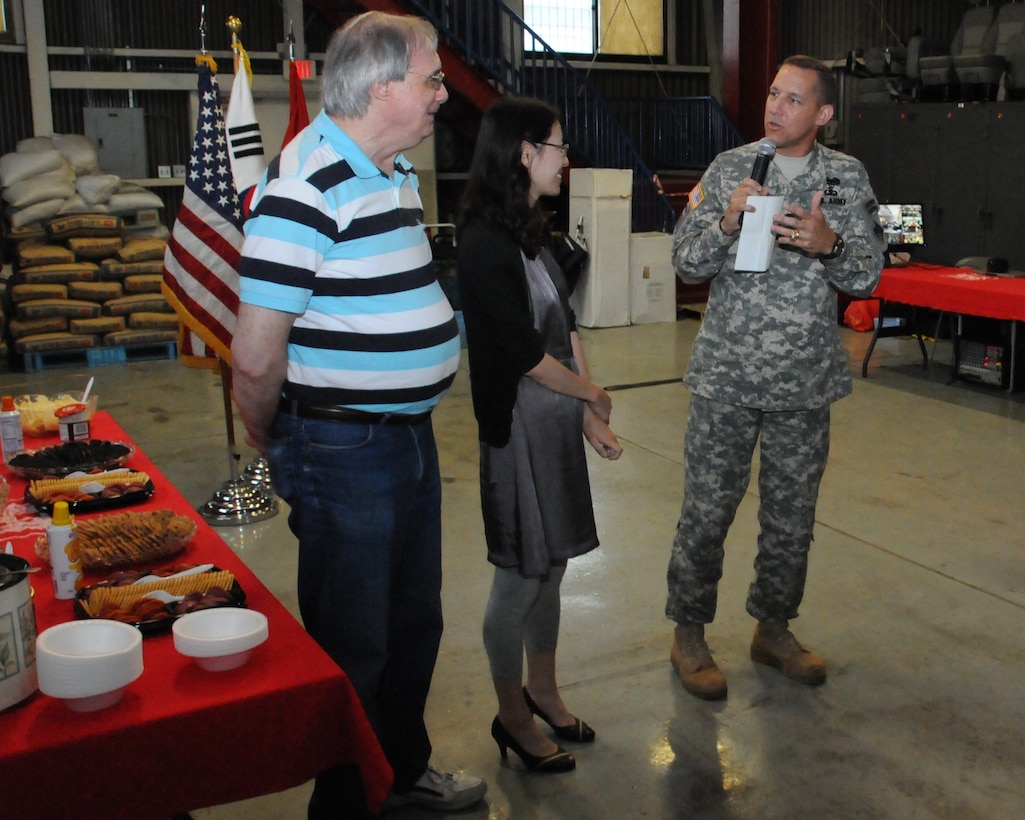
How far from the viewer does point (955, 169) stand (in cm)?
1022

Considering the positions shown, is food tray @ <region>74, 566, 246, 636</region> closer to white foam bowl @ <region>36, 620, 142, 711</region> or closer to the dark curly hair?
white foam bowl @ <region>36, 620, 142, 711</region>

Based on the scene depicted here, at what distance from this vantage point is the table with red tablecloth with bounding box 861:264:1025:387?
6395 mm

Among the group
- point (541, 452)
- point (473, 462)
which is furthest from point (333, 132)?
point (473, 462)

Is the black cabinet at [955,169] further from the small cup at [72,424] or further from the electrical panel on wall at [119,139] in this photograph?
the small cup at [72,424]

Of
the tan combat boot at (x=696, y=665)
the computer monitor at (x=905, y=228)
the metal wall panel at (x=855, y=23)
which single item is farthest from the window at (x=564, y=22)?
the tan combat boot at (x=696, y=665)

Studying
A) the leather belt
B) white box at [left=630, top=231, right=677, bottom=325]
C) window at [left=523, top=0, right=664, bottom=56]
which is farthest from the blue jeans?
window at [left=523, top=0, right=664, bottom=56]

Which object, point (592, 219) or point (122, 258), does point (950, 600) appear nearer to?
point (592, 219)

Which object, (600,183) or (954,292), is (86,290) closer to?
(600,183)

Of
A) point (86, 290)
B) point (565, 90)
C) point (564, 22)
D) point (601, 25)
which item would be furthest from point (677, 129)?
point (86, 290)

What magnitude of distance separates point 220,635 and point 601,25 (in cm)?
1416

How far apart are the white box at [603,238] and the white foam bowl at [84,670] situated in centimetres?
801

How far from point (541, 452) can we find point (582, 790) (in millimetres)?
853

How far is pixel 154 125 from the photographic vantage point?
1175 cm

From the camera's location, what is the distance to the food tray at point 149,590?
193 cm
